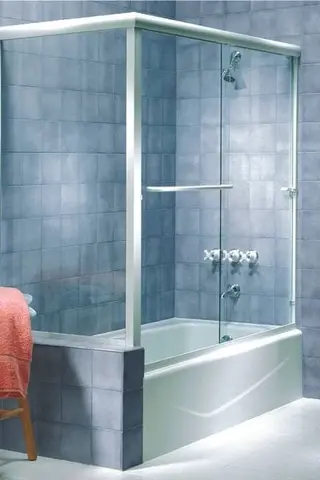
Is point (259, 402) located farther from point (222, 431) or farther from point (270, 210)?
point (270, 210)

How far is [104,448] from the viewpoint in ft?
13.7

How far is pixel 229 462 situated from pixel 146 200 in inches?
43.1

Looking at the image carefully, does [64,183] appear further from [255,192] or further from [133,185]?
[255,192]

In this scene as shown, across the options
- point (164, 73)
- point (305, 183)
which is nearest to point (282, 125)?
point (305, 183)

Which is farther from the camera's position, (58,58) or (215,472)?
(58,58)

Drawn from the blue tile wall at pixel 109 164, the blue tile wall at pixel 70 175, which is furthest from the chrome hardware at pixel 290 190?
the blue tile wall at pixel 70 175

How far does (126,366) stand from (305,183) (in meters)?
1.72

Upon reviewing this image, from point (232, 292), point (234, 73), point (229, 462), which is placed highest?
point (234, 73)

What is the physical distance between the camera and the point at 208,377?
4.68 m

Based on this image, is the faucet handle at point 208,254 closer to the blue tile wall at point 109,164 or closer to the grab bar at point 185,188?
the blue tile wall at point 109,164

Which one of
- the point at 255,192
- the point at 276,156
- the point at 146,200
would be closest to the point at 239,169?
the point at 255,192

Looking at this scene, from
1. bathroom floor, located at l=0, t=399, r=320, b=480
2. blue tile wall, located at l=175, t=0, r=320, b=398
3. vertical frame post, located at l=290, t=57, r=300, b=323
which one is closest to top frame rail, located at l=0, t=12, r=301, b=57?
blue tile wall, located at l=175, t=0, r=320, b=398

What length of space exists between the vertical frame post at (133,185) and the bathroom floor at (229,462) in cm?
51

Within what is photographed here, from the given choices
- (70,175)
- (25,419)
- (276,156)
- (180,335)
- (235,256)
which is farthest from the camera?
(276,156)
